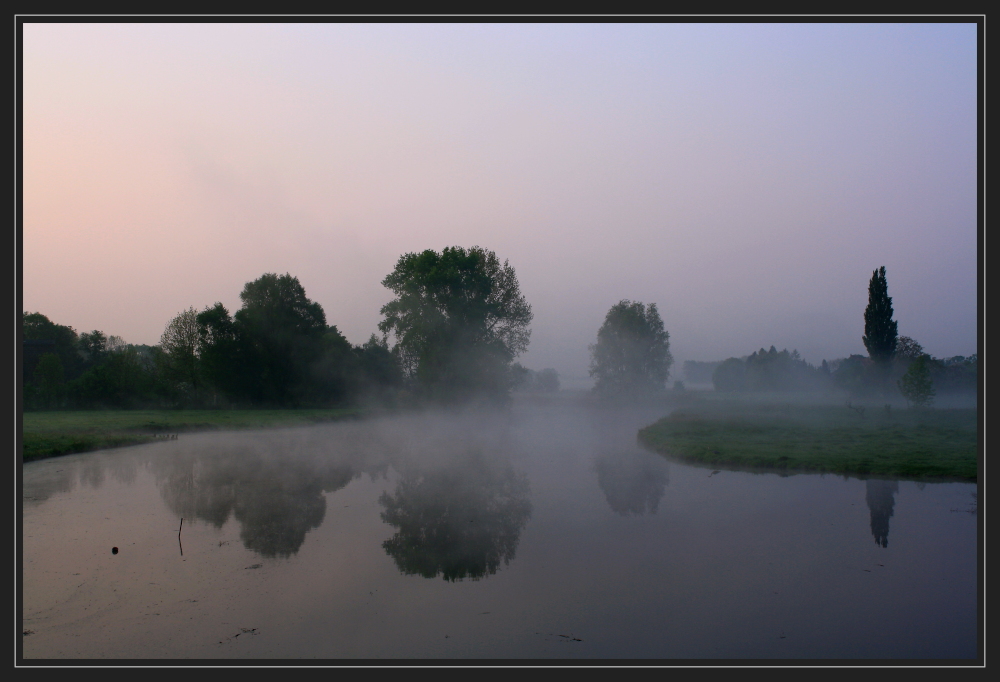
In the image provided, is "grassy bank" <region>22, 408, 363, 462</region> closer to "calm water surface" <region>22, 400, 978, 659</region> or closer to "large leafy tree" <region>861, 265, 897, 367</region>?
"calm water surface" <region>22, 400, 978, 659</region>

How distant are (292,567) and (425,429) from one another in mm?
26659

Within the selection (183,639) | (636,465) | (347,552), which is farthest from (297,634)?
(636,465)

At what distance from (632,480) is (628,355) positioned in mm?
52554

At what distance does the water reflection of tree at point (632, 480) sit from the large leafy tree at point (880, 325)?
107ft

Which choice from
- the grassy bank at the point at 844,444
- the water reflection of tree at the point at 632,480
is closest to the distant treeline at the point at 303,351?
the grassy bank at the point at 844,444

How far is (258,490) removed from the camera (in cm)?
1509

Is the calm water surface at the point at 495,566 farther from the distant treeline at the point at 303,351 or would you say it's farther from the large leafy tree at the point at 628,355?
the large leafy tree at the point at 628,355

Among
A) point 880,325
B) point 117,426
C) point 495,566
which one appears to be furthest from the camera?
point 880,325

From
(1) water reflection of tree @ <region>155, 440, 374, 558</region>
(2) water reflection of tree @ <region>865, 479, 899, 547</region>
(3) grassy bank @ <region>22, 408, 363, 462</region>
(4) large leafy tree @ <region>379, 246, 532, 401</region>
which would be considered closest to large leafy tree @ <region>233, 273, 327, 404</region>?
(3) grassy bank @ <region>22, 408, 363, 462</region>

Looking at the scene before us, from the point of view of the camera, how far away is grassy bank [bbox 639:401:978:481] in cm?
1681

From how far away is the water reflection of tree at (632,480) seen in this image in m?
13.4

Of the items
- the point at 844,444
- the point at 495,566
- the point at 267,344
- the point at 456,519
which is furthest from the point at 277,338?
the point at 495,566

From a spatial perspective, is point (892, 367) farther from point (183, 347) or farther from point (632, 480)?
point (183, 347)

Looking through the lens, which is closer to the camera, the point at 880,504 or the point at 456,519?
the point at 456,519
